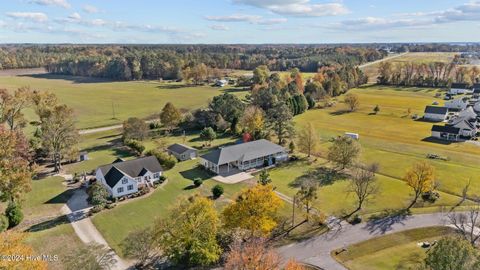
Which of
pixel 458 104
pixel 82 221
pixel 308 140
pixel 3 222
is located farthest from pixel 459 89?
pixel 3 222

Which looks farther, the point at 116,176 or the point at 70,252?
the point at 116,176

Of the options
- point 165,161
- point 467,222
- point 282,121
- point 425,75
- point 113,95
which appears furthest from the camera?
point 425,75

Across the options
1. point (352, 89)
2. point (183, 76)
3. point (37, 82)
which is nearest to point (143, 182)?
point (352, 89)

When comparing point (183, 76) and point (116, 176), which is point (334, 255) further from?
point (183, 76)

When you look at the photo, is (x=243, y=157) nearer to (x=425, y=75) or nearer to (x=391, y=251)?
(x=391, y=251)

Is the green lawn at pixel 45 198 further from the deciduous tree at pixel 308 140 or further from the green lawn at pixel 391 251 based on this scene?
the deciduous tree at pixel 308 140

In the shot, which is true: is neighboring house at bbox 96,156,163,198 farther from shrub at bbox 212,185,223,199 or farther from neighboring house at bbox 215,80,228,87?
neighboring house at bbox 215,80,228,87

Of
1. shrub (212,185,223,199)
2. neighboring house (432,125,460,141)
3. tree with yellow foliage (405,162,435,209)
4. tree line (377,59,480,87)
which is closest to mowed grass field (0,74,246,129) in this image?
shrub (212,185,223,199)
